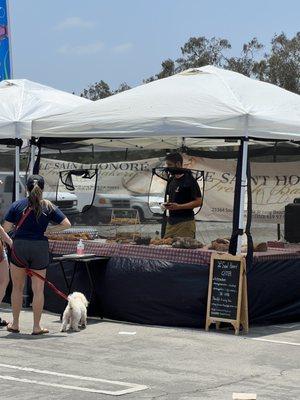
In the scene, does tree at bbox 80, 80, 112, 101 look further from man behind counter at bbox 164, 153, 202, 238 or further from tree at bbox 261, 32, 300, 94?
man behind counter at bbox 164, 153, 202, 238

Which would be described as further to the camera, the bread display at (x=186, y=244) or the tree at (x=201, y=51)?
the tree at (x=201, y=51)

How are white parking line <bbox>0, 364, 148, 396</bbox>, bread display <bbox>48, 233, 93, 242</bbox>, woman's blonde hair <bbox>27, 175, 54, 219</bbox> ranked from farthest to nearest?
bread display <bbox>48, 233, 93, 242</bbox>
woman's blonde hair <bbox>27, 175, 54, 219</bbox>
white parking line <bbox>0, 364, 148, 396</bbox>

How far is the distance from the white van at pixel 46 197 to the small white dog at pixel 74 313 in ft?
8.60

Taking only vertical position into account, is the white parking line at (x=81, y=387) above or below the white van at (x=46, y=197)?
below

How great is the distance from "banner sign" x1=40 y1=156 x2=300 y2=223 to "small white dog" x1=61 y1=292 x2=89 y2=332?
9.80ft

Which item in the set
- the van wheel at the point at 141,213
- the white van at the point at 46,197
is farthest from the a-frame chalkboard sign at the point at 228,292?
the white van at the point at 46,197

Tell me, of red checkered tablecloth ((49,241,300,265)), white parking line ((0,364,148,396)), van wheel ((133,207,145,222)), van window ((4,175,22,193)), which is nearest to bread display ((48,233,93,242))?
red checkered tablecloth ((49,241,300,265))

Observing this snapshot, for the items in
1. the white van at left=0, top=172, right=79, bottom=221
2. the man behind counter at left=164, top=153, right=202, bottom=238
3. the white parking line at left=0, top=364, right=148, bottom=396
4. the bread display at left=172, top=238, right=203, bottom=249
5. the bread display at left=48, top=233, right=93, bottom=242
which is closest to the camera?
the white parking line at left=0, top=364, right=148, bottom=396

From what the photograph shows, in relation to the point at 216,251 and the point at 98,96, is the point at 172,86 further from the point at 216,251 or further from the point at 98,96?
the point at 98,96

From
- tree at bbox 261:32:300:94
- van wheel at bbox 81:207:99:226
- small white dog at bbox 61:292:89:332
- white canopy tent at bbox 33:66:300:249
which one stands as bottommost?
small white dog at bbox 61:292:89:332

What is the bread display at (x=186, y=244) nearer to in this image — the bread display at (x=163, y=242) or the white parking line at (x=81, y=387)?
the bread display at (x=163, y=242)

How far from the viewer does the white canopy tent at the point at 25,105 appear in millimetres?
11477

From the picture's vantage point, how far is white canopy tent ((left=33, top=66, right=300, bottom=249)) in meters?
9.68

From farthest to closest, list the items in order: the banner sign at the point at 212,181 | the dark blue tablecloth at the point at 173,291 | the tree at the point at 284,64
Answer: the tree at the point at 284,64 < the banner sign at the point at 212,181 < the dark blue tablecloth at the point at 173,291
